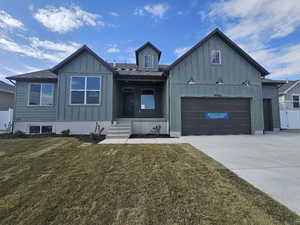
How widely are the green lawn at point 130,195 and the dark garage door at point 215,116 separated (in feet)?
17.4

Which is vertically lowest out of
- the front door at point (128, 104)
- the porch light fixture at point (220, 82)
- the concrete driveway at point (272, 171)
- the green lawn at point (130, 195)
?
the green lawn at point (130, 195)

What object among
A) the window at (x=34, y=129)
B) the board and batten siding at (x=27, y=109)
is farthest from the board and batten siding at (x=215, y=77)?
the window at (x=34, y=129)

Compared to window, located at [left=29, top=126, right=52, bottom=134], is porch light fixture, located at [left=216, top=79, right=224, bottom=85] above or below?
above

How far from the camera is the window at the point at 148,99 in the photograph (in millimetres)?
11477

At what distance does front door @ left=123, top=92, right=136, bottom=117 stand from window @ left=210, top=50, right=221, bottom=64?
681cm

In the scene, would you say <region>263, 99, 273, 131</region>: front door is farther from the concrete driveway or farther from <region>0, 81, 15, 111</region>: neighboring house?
<region>0, 81, 15, 111</region>: neighboring house

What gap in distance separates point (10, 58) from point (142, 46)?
14549 millimetres

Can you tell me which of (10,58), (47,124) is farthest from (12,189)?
(10,58)

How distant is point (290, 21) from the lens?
9.91m

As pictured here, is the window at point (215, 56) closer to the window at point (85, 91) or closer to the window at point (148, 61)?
the window at point (148, 61)

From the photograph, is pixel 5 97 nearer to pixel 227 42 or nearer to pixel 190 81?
pixel 190 81

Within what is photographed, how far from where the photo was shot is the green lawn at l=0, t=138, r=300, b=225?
Result: 172 centimetres

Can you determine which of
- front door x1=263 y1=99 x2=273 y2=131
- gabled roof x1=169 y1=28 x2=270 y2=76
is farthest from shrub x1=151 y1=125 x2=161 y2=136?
front door x1=263 y1=99 x2=273 y2=131

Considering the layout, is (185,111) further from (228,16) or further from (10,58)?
(10,58)
